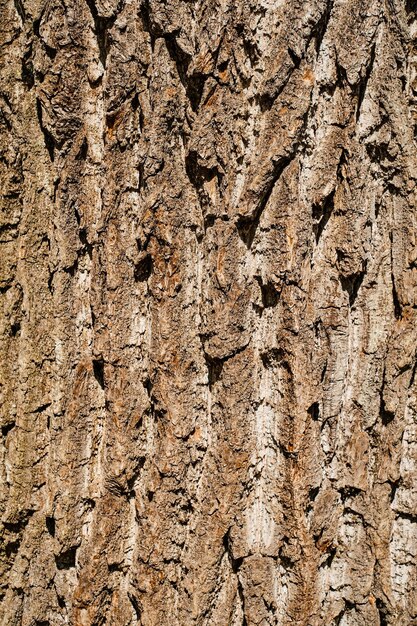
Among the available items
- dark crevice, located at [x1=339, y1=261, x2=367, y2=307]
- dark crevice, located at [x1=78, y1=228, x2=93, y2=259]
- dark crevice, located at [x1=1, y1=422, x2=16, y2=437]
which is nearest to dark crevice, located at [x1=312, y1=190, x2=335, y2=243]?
dark crevice, located at [x1=339, y1=261, x2=367, y2=307]

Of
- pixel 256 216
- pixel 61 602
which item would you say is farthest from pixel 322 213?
pixel 61 602

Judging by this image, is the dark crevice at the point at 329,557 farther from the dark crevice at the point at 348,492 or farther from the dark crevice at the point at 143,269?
the dark crevice at the point at 143,269

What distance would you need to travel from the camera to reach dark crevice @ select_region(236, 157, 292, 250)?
48.4 inches

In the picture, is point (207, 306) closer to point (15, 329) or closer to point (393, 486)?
point (15, 329)

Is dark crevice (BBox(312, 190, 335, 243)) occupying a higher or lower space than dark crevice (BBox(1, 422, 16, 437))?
higher

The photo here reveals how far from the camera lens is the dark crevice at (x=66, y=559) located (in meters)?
1.37

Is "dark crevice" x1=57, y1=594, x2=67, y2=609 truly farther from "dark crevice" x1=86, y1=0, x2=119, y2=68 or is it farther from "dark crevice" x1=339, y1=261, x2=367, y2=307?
"dark crevice" x1=86, y1=0, x2=119, y2=68

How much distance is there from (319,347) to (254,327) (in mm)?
154

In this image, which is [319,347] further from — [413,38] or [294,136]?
[413,38]

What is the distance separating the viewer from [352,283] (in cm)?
135

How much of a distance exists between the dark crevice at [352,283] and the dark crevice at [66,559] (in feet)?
2.85

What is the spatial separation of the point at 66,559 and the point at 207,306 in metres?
0.69

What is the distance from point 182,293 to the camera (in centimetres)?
129

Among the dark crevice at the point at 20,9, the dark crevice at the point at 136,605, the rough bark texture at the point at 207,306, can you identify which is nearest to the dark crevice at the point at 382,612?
the rough bark texture at the point at 207,306
